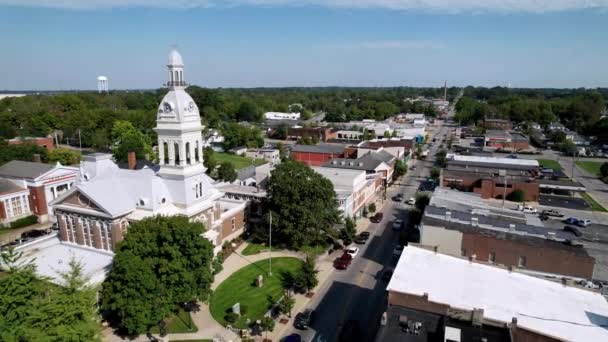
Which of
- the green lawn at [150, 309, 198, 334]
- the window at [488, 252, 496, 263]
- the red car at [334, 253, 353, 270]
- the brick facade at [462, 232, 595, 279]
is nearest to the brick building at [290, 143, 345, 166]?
the red car at [334, 253, 353, 270]

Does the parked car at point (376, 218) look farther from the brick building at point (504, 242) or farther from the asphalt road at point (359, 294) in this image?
the brick building at point (504, 242)

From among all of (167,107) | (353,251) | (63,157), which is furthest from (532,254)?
(63,157)

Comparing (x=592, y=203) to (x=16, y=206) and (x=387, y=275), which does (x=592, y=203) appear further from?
(x=16, y=206)

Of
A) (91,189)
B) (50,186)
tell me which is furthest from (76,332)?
(50,186)

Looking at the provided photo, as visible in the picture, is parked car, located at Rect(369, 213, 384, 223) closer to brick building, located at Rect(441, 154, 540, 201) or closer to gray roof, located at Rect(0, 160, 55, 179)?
brick building, located at Rect(441, 154, 540, 201)

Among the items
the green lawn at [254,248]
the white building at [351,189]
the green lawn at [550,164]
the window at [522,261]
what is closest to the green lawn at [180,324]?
the green lawn at [254,248]

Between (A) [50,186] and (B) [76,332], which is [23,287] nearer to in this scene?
(B) [76,332]
